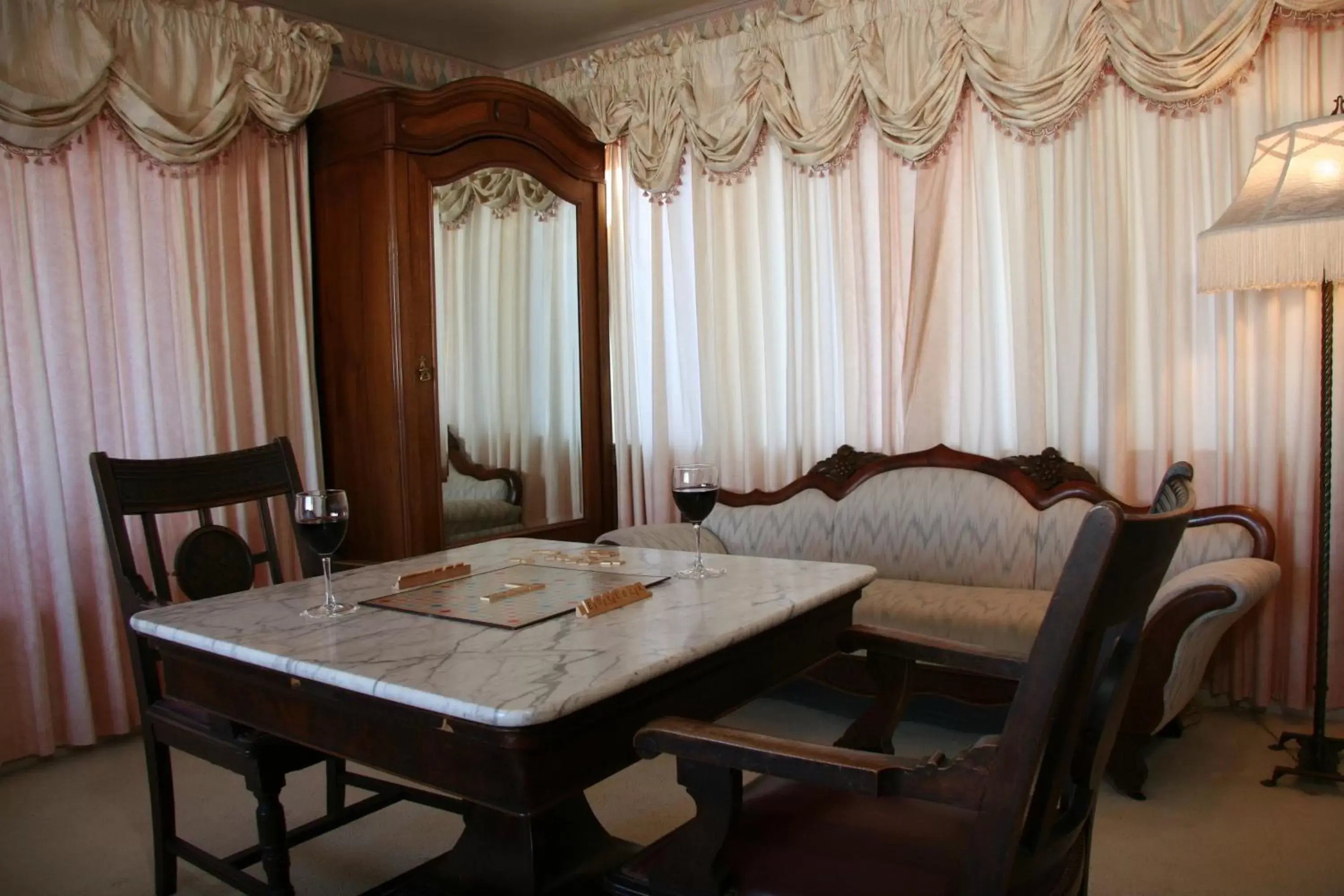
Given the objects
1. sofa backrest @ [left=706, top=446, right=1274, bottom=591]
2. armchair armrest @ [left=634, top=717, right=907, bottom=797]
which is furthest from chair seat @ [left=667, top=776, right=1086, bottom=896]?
sofa backrest @ [left=706, top=446, right=1274, bottom=591]

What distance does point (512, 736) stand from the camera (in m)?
0.97

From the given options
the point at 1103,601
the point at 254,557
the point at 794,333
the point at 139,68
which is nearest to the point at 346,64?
the point at 139,68

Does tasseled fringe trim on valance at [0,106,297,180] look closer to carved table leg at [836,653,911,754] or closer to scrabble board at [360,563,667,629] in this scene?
scrabble board at [360,563,667,629]

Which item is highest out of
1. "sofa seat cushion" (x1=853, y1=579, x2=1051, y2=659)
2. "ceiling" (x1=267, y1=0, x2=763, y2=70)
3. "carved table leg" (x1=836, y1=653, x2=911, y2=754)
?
"ceiling" (x1=267, y1=0, x2=763, y2=70)

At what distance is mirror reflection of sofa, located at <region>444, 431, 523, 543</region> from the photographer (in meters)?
3.36

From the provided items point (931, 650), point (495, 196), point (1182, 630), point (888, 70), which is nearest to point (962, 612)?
point (1182, 630)

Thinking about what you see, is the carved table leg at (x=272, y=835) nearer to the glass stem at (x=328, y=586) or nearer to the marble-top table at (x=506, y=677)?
the marble-top table at (x=506, y=677)

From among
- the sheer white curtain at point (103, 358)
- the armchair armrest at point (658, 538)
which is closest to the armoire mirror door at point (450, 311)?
the sheer white curtain at point (103, 358)

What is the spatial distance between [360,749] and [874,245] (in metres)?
2.73

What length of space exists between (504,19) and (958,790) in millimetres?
3568

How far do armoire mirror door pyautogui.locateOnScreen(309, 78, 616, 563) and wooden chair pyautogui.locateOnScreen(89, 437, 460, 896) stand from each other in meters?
1.15

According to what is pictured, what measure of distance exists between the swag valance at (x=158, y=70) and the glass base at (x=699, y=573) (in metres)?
2.38

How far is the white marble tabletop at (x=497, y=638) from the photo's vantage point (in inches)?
39.8

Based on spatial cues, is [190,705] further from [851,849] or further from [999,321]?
[999,321]
